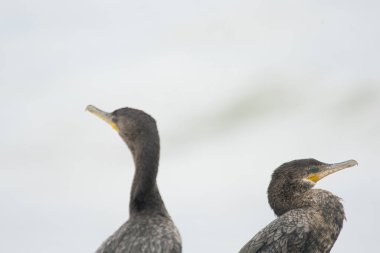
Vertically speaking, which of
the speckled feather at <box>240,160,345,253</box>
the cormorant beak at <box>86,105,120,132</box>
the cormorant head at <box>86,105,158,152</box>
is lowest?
the speckled feather at <box>240,160,345,253</box>

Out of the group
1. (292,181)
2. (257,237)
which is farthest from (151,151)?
(292,181)

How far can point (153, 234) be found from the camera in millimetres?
9164

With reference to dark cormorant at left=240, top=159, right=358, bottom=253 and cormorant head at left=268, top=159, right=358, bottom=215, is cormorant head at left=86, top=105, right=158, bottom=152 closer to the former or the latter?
dark cormorant at left=240, top=159, right=358, bottom=253

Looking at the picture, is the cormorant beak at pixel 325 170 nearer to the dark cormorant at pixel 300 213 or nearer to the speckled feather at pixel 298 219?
the dark cormorant at pixel 300 213

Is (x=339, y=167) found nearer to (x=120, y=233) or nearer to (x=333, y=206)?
(x=333, y=206)

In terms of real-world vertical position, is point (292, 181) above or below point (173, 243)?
above

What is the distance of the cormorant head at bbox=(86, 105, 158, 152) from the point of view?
33.1 feet

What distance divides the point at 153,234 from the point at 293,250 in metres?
3.01

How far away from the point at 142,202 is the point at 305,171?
3587mm

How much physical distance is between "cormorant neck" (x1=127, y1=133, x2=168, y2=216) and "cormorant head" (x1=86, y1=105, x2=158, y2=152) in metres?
0.03

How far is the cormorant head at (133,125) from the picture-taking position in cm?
1009

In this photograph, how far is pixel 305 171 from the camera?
12883 mm

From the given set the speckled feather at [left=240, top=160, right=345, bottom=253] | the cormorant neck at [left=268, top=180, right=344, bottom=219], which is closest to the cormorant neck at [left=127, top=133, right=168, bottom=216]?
the speckled feather at [left=240, top=160, right=345, bottom=253]

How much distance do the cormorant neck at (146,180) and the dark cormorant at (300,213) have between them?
2162mm
